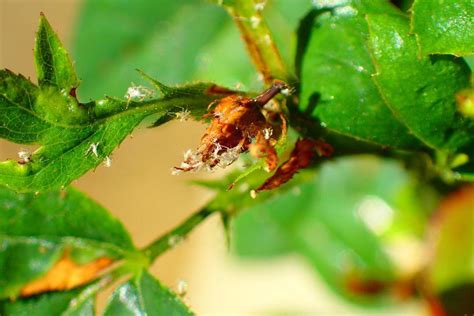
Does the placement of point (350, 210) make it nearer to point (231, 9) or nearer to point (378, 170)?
point (378, 170)

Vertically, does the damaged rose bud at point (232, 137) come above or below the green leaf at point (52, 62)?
below

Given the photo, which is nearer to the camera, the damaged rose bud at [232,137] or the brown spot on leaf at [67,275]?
the damaged rose bud at [232,137]

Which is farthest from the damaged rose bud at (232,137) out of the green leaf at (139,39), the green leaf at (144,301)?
the green leaf at (139,39)

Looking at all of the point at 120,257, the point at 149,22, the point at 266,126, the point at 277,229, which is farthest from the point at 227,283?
the point at 266,126

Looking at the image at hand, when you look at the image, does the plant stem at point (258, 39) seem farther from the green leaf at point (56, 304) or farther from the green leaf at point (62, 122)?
the green leaf at point (56, 304)

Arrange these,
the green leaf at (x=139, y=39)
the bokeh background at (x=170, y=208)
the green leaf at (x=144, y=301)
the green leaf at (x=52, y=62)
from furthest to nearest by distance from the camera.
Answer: the bokeh background at (x=170, y=208) < the green leaf at (x=139, y=39) < the green leaf at (x=144, y=301) < the green leaf at (x=52, y=62)

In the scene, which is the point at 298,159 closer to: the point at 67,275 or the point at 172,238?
the point at 172,238

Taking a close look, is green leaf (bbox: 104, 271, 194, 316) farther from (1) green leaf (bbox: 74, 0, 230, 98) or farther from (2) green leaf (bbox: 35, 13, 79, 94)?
(1) green leaf (bbox: 74, 0, 230, 98)

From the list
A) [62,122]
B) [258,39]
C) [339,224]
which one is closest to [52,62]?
[62,122]

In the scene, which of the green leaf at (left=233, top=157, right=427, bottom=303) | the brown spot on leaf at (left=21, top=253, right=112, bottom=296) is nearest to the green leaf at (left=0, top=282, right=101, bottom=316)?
the brown spot on leaf at (left=21, top=253, right=112, bottom=296)
